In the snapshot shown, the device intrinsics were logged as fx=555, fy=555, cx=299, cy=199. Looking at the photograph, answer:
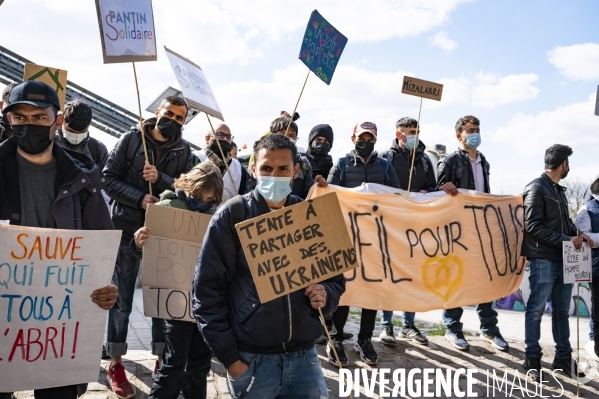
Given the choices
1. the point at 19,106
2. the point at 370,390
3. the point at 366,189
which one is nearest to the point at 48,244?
the point at 19,106

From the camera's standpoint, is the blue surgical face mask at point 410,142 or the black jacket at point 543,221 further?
the blue surgical face mask at point 410,142

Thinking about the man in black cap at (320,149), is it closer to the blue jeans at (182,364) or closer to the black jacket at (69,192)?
Answer: the blue jeans at (182,364)

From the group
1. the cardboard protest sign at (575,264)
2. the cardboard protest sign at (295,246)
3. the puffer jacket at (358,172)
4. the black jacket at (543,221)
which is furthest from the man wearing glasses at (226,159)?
the cardboard protest sign at (575,264)

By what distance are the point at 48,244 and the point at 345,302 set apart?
3319mm

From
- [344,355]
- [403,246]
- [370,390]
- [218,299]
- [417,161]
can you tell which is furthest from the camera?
[417,161]

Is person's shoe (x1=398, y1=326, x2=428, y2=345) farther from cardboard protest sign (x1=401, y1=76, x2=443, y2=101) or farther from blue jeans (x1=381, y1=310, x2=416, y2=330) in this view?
cardboard protest sign (x1=401, y1=76, x2=443, y2=101)

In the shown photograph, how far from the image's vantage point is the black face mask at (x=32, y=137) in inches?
111

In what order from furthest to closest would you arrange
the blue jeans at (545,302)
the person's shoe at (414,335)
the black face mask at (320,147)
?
the person's shoe at (414,335), the black face mask at (320,147), the blue jeans at (545,302)

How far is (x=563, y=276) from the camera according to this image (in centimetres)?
564

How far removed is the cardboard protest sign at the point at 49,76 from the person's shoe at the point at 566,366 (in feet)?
18.3

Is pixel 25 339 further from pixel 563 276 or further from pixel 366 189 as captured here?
pixel 563 276

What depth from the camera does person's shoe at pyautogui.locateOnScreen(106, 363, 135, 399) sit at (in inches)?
164

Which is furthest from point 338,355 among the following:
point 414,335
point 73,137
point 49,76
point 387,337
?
point 49,76

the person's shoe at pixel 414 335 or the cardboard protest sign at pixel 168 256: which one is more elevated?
the cardboard protest sign at pixel 168 256
